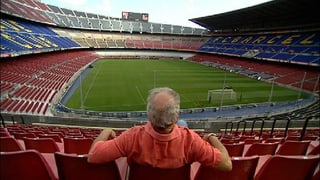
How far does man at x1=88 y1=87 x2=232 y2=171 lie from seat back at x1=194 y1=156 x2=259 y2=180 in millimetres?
176

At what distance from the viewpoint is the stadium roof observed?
35.0 metres

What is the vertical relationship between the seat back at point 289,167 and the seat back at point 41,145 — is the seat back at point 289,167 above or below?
above

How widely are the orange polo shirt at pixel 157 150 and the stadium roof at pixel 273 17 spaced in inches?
1502

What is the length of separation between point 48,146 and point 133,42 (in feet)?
210

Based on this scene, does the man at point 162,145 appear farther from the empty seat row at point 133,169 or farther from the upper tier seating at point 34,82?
the upper tier seating at point 34,82

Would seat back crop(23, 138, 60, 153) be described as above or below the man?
below

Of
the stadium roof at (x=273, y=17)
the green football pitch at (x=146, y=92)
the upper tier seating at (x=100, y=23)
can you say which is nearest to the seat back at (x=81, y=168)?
the green football pitch at (x=146, y=92)

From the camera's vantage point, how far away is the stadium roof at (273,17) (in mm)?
35031

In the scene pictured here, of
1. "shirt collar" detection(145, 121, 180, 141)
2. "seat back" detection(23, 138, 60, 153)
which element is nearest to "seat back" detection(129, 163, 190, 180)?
"shirt collar" detection(145, 121, 180, 141)

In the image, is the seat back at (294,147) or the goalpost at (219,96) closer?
the seat back at (294,147)

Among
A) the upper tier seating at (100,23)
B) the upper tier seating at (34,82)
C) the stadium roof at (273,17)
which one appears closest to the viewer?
the upper tier seating at (34,82)

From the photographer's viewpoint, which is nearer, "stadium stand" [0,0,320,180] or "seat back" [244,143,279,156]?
"stadium stand" [0,0,320,180]

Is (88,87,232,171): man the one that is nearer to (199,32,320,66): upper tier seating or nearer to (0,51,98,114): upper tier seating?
(0,51,98,114): upper tier seating

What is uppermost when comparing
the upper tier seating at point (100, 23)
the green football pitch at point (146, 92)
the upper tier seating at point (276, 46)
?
the upper tier seating at point (100, 23)
